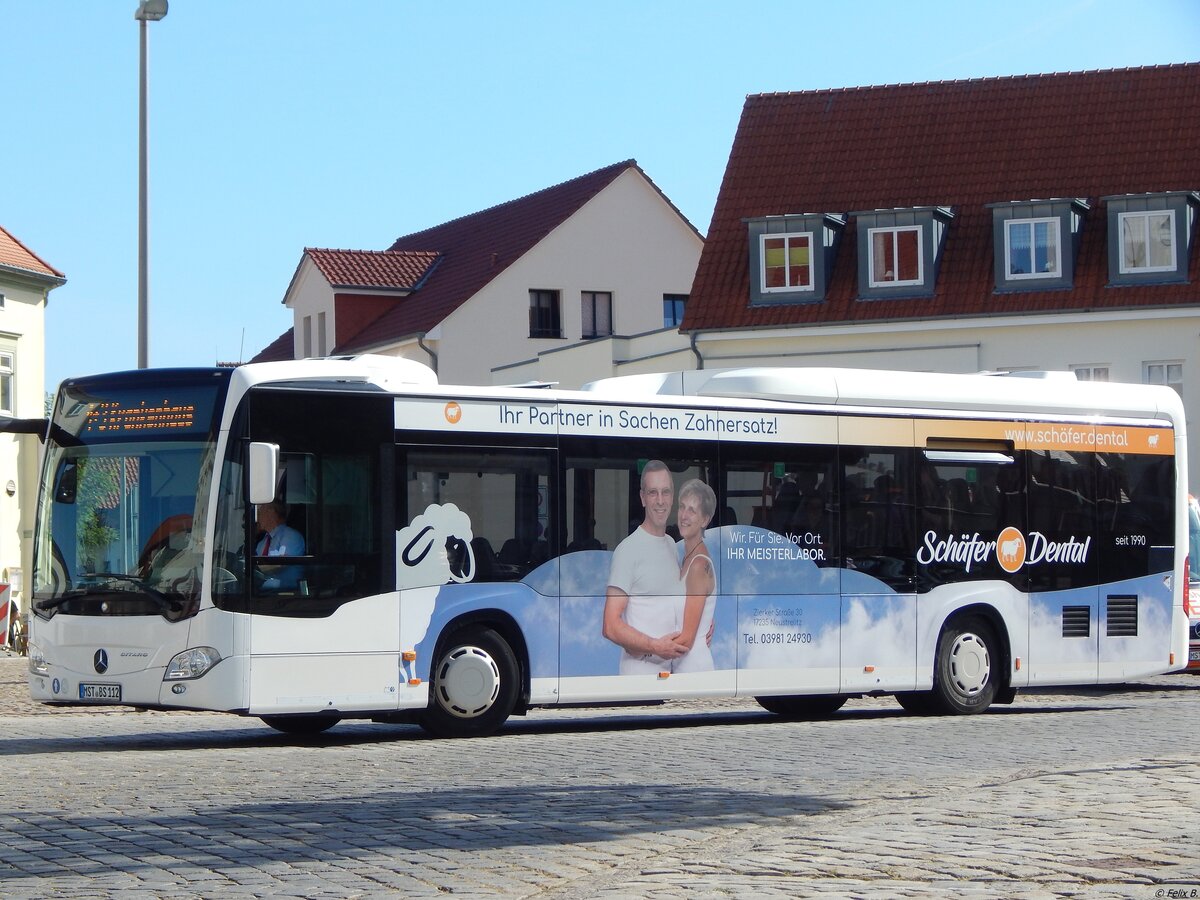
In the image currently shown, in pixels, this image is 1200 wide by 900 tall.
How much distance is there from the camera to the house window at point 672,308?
57375mm

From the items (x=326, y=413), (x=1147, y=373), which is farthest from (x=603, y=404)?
(x=1147, y=373)

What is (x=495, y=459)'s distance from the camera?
621 inches

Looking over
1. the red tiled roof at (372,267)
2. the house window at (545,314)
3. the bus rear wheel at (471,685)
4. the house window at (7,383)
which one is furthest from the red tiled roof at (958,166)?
the bus rear wheel at (471,685)

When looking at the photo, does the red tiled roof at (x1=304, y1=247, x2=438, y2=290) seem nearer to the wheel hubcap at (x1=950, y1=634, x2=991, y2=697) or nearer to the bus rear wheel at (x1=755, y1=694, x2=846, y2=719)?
the bus rear wheel at (x1=755, y1=694, x2=846, y2=719)

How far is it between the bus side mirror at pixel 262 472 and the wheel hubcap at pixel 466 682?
7.29ft

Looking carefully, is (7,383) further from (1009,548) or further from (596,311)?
(1009,548)

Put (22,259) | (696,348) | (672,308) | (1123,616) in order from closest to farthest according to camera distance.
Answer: (1123,616)
(696,348)
(22,259)
(672,308)

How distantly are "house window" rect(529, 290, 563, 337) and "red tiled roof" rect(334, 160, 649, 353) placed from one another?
57.5 inches

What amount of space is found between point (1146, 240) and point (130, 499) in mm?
30217

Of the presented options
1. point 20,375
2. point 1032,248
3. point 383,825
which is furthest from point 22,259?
point 383,825

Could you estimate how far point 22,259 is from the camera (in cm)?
4938

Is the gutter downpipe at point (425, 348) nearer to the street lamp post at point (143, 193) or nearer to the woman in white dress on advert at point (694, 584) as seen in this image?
the street lamp post at point (143, 193)

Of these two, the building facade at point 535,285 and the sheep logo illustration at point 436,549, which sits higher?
the building facade at point 535,285

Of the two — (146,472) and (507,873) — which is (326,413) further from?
(507,873)
